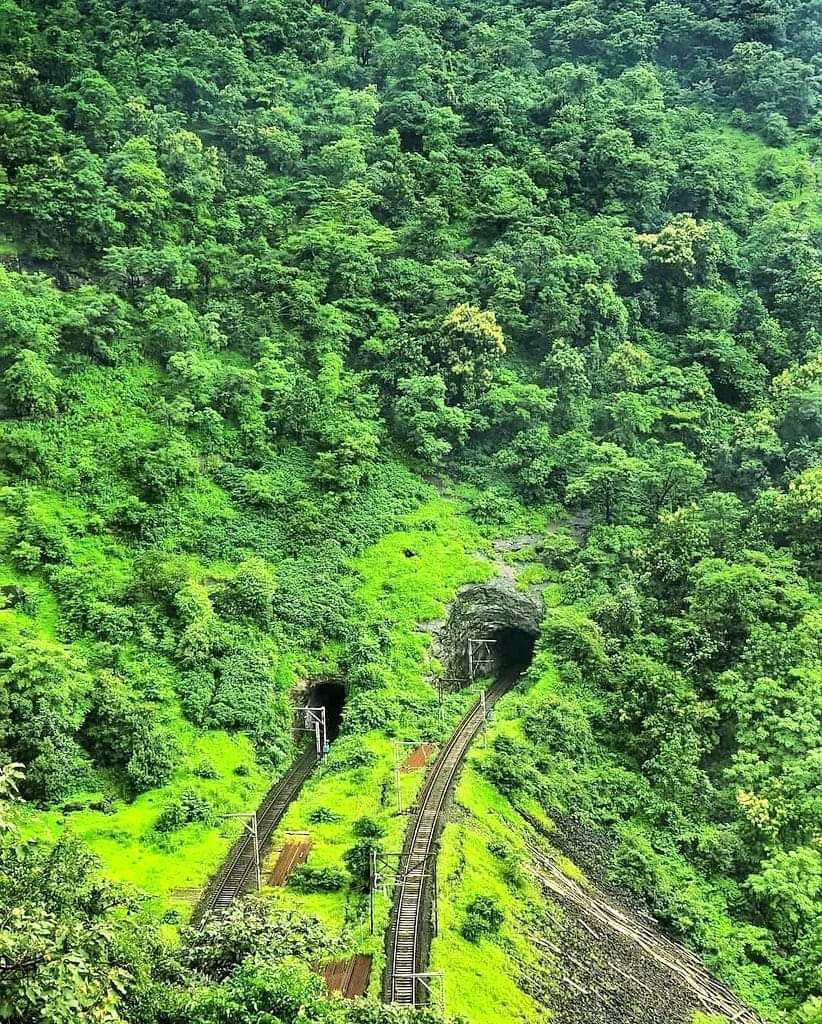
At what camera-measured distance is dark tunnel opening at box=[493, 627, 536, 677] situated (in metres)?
42.1

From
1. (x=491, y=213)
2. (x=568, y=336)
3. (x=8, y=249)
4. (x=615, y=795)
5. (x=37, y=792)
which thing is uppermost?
(x=491, y=213)

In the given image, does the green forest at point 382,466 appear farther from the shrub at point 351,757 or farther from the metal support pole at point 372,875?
the metal support pole at point 372,875

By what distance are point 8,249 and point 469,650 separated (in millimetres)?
29191

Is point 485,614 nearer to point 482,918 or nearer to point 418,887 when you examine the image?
point 418,887

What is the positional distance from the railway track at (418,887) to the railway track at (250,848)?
4.68 meters

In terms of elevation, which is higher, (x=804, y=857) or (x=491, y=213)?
(x=491, y=213)

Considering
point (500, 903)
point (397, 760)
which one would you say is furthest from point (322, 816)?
point (500, 903)

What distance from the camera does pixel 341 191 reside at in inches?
2062

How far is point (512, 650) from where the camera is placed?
141ft

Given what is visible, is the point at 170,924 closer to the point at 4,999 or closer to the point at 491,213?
the point at 4,999

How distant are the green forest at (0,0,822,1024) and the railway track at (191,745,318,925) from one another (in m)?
0.66

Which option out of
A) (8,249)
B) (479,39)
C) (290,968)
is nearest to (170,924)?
(290,968)

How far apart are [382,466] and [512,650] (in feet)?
36.9

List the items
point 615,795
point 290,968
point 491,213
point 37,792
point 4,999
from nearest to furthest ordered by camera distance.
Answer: point 4,999, point 290,968, point 37,792, point 615,795, point 491,213
